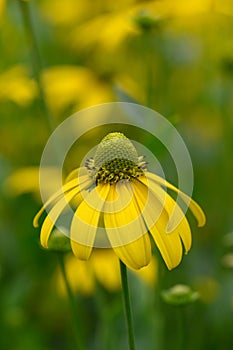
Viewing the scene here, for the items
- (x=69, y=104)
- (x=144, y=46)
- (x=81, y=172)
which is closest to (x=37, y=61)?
(x=144, y=46)

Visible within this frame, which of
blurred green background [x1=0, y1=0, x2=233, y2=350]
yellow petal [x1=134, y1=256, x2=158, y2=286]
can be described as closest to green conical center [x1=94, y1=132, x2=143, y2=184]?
blurred green background [x1=0, y1=0, x2=233, y2=350]

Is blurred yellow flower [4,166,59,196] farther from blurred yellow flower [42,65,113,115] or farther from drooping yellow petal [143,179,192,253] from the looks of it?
drooping yellow petal [143,179,192,253]

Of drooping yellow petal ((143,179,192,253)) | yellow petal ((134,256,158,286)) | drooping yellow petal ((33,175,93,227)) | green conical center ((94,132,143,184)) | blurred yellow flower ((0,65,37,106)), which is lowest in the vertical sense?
yellow petal ((134,256,158,286))

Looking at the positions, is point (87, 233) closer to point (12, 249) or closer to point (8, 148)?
point (12, 249)

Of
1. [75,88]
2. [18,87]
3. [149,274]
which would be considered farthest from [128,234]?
[75,88]

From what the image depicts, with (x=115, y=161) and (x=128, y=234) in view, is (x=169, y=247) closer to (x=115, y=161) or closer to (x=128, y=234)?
(x=128, y=234)

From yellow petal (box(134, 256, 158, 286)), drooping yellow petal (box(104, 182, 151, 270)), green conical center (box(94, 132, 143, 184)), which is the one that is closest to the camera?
drooping yellow petal (box(104, 182, 151, 270))
